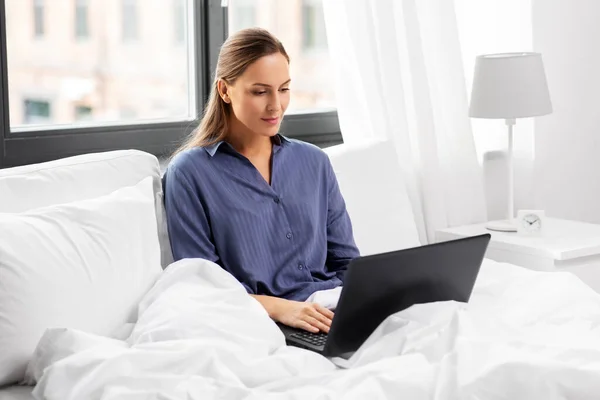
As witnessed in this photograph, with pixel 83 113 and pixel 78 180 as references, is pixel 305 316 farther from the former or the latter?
pixel 83 113

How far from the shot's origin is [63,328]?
1690mm

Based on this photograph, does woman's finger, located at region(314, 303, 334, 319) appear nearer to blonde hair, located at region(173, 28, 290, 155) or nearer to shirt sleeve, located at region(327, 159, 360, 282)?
shirt sleeve, located at region(327, 159, 360, 282)

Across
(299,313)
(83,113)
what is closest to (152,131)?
(83,113)

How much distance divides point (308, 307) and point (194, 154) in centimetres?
47

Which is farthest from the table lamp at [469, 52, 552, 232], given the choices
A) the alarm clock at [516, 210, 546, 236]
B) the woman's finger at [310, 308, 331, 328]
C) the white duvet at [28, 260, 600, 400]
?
the woman's finger at [310, 308, 331, 328]

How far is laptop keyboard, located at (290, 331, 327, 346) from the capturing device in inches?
74.8

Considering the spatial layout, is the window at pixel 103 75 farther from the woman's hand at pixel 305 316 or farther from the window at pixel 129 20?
the woman's hand at pixel 305 316

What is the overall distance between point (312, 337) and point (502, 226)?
54.2 inches

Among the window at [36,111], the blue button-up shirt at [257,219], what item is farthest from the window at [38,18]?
the blue button-up shirt at [257,219]

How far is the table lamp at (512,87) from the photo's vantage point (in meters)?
3.01

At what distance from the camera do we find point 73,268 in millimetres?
1839

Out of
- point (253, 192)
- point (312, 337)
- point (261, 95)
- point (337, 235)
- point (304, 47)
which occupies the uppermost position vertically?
point (304, 47)

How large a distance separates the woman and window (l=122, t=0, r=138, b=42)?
0.59 m

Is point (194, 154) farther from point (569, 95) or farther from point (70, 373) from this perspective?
point (569, 95)
